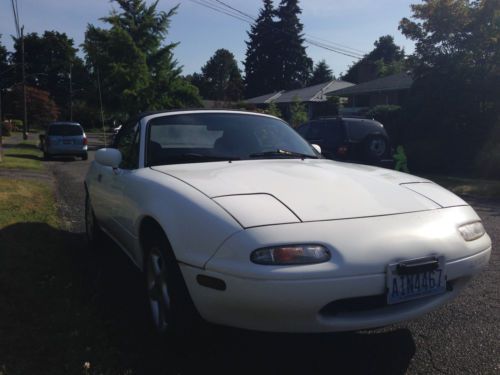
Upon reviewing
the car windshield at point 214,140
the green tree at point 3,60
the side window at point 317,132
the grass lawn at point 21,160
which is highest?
the green tree at point 3,60

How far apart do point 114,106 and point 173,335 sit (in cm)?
3200

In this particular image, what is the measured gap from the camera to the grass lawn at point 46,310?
2.82 metres

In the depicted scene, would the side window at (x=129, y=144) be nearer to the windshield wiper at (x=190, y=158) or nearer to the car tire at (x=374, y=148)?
the windshield wiper at (x=190, y=158)

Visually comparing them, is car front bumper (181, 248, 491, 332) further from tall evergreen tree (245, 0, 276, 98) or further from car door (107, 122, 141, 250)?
tall evergreen tree (245, 0, 276, 98)

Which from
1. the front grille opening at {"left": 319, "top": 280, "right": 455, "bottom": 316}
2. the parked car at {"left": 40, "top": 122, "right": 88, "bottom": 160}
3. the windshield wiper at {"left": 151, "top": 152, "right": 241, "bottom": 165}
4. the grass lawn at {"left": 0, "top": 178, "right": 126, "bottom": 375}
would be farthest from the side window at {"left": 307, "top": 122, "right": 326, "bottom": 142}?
the parked car at {"left": 40, "top": 122, "right": 88, "bottom": 160}

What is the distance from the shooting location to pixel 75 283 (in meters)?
4.20

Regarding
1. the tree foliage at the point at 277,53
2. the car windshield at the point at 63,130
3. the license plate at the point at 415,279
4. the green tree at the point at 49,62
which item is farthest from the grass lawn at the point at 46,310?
the green tree at the point at 49,62

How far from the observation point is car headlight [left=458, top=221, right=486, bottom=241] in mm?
2912

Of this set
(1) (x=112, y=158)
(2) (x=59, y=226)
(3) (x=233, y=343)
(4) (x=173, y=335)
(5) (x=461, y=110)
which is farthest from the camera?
(5) (x=461, y=110)

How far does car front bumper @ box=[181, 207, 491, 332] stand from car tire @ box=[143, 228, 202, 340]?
11cm

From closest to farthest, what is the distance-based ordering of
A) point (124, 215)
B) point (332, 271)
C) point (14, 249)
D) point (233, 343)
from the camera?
point (332, 271) → point (233, 343) → point (124, 215) → point (14, 249)

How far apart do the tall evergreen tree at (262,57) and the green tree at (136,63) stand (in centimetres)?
3587

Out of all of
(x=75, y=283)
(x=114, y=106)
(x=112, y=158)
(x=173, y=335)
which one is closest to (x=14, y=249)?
(x=75, y=283)

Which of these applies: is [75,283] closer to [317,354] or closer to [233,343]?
[233,343]
